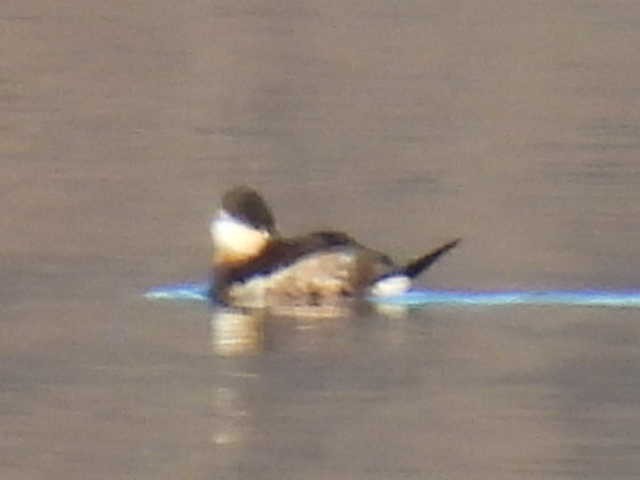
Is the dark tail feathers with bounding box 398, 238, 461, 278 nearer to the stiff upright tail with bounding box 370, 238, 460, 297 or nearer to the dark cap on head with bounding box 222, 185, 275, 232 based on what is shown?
the stiff upright tail with bounding box 370, 238, 460, 297

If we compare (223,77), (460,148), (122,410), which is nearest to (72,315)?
(122,410)

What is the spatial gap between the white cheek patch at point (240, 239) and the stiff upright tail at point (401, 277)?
1.74ft

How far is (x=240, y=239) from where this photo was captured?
12133 mm

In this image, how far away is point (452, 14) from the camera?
19.6 metres

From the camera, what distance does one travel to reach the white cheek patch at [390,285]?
465 inches

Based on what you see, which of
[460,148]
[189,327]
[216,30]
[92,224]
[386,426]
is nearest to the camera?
[386,426]

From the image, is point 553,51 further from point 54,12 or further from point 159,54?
point 54,12

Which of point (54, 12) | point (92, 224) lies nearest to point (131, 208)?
point (92, 224)

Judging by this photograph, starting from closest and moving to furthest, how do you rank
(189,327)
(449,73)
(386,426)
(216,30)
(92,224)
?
(386,426)
(189,327)
(92,224)
(449,73)
(216,30)

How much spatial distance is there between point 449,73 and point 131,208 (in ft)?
13.7

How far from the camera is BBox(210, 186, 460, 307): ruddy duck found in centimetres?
1178

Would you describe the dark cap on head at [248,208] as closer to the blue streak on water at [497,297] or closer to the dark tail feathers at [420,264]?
the blue streak on water at [497,297]

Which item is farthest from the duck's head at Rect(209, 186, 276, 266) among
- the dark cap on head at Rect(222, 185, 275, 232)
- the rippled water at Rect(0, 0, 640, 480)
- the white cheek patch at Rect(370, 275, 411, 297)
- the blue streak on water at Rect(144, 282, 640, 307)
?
the white cheek patch at Rect(370, 275, 411, 297)

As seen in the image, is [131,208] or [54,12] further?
[54,12]
